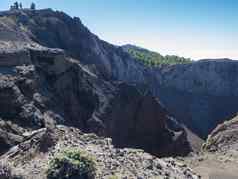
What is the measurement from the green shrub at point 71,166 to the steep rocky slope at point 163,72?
224 feet

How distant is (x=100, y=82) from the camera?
233 ft

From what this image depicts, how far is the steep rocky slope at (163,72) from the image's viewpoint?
9100 centimetres

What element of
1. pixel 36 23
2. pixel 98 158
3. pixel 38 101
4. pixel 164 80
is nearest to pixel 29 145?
pixel 98 158

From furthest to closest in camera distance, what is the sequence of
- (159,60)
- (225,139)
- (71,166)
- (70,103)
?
(159,60) → (70,103) → (225,139) → (71,166)

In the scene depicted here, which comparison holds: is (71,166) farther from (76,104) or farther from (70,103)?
(76,104)

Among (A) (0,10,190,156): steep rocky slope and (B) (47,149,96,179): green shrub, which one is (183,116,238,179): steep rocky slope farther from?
(A) (0,10,190,156): steep rocky slope

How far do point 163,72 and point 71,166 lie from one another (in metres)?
100

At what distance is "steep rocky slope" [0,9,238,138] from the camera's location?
299ft

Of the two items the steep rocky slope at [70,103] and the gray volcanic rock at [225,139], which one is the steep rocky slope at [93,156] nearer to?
the steep rocky slope at [70,103]

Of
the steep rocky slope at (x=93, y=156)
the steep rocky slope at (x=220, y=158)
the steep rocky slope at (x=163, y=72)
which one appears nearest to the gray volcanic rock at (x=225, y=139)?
the steep rocky slope at (x=220, y=158)

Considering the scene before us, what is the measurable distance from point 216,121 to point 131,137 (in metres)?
38.7

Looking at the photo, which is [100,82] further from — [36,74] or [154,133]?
[36,74]

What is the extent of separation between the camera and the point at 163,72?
115 metres

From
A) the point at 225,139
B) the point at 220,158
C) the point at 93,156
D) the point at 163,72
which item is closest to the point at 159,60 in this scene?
the point at 163,72
